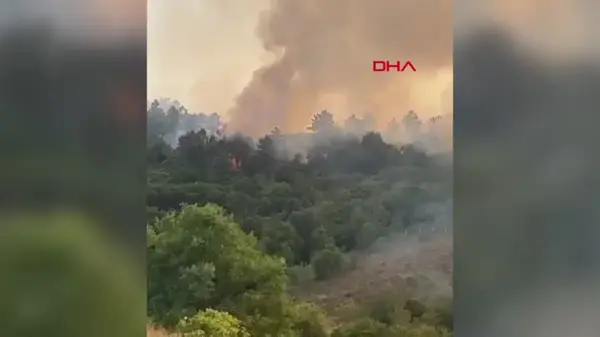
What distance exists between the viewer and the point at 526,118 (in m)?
1.04

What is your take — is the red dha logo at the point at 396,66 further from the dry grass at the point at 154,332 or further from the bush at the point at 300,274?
the dry grass at the point at 154,332

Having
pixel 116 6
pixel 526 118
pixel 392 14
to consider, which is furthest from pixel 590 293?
pixel 116 6

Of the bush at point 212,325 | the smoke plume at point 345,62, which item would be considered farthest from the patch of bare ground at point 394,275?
the smoke plume at point 345,62

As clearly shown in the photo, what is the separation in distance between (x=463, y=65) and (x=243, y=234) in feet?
1.60

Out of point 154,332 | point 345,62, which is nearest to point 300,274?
point 154,332

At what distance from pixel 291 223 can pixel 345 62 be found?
0.30 metres

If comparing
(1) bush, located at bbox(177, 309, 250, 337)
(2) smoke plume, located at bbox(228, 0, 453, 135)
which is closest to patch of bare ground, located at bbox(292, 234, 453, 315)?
(1) bush, located at bbox(177, 309, 250, 337)

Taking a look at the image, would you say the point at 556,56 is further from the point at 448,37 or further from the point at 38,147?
the point at 38,147

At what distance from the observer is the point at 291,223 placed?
104cm

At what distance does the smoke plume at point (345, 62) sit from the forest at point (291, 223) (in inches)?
1.1

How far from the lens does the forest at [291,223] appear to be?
1.03m

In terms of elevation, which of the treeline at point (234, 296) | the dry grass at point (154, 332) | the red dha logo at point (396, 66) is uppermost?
the red dha logo at point (396, 66)

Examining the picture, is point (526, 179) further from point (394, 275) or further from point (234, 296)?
point (234, 296)

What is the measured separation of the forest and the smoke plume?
1.1 inches
